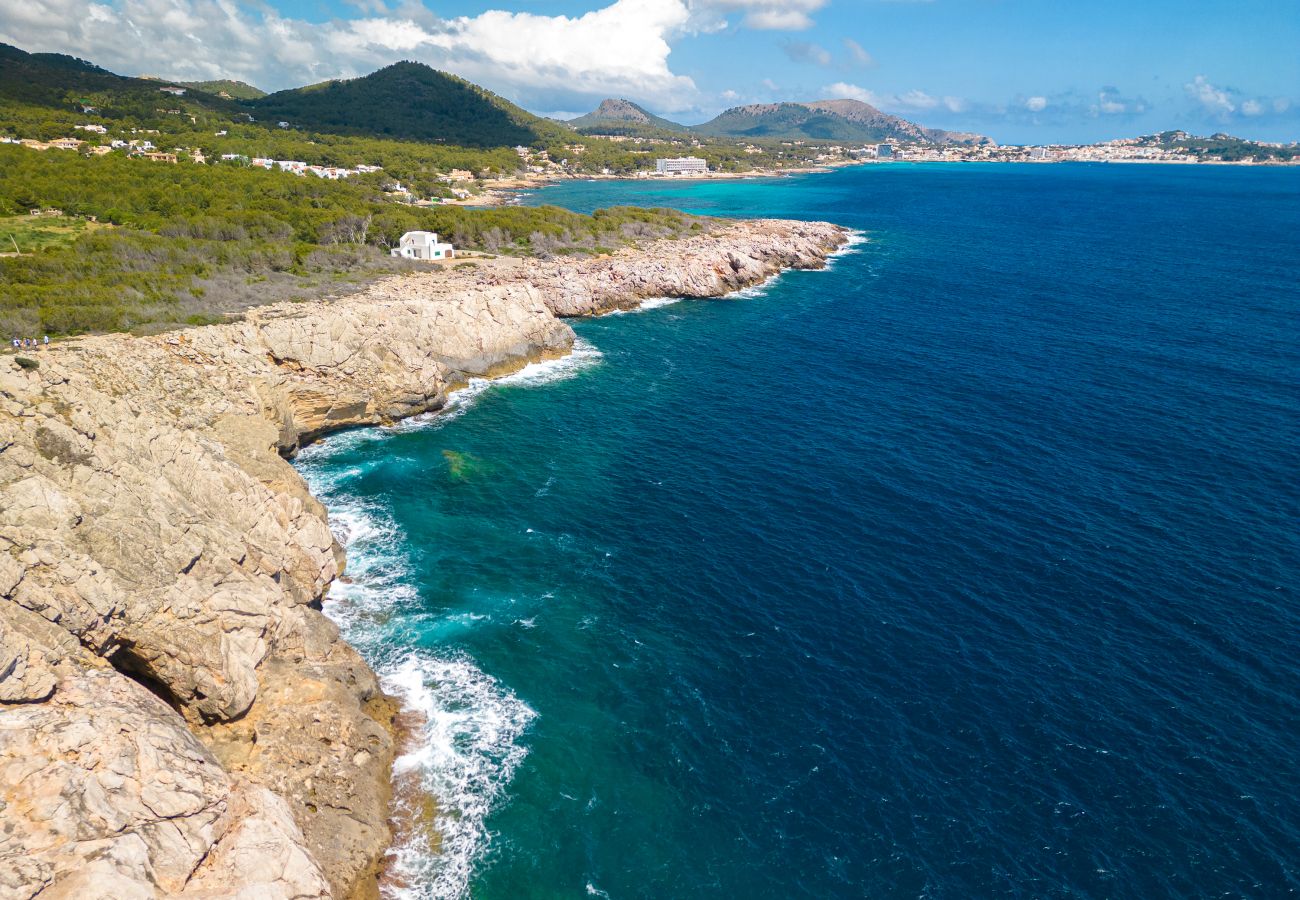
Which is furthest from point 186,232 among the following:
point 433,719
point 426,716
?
point 433,719

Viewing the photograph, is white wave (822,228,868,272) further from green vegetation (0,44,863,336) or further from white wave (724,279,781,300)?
green vegetation (0,44,863,336)

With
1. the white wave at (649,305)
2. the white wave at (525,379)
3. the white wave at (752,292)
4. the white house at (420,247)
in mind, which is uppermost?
the white house at (420,247)

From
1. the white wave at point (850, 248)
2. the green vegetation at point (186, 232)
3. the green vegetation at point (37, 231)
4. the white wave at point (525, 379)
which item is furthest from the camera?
the white wave at point (850, 248)

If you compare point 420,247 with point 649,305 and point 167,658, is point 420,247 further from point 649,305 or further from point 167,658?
point 167,658

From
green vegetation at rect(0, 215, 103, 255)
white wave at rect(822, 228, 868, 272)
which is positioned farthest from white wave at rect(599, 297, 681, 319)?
green vegetation at rect(0, 215, 103, 255)

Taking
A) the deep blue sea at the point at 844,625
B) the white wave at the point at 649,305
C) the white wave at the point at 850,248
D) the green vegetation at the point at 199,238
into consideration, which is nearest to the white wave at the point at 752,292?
the white wave at the point at 649,305

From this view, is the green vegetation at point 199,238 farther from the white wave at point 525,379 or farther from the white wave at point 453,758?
the white wave at point 453,758
